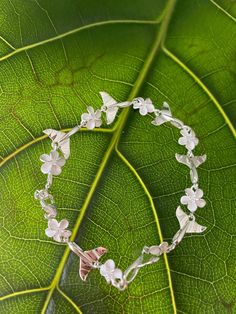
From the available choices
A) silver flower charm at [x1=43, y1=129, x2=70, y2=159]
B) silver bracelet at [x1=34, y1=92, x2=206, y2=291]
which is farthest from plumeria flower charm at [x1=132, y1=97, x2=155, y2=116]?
silver flower charm at [x1=43, y1=129, x2=70, y2=159]

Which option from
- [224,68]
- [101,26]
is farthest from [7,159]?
[224,68]

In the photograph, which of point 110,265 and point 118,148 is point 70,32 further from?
point 110,265

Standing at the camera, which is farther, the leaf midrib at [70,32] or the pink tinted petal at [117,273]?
the leaf midrib at [70,32]

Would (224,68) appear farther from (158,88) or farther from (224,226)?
(224,226)

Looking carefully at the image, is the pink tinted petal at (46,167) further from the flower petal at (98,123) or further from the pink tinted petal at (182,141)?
the pink tinted petal at (182,141)

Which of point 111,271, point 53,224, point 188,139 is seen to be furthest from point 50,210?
point 188,139

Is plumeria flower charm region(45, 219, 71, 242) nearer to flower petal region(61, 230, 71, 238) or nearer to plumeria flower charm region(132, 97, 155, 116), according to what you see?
flower petal region(61, 230, 71, 238)

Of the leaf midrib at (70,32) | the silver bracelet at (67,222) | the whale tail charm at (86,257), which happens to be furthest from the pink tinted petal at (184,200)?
the leaf midrib at (70,32)

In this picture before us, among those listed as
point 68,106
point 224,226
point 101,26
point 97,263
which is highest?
point 101,26
